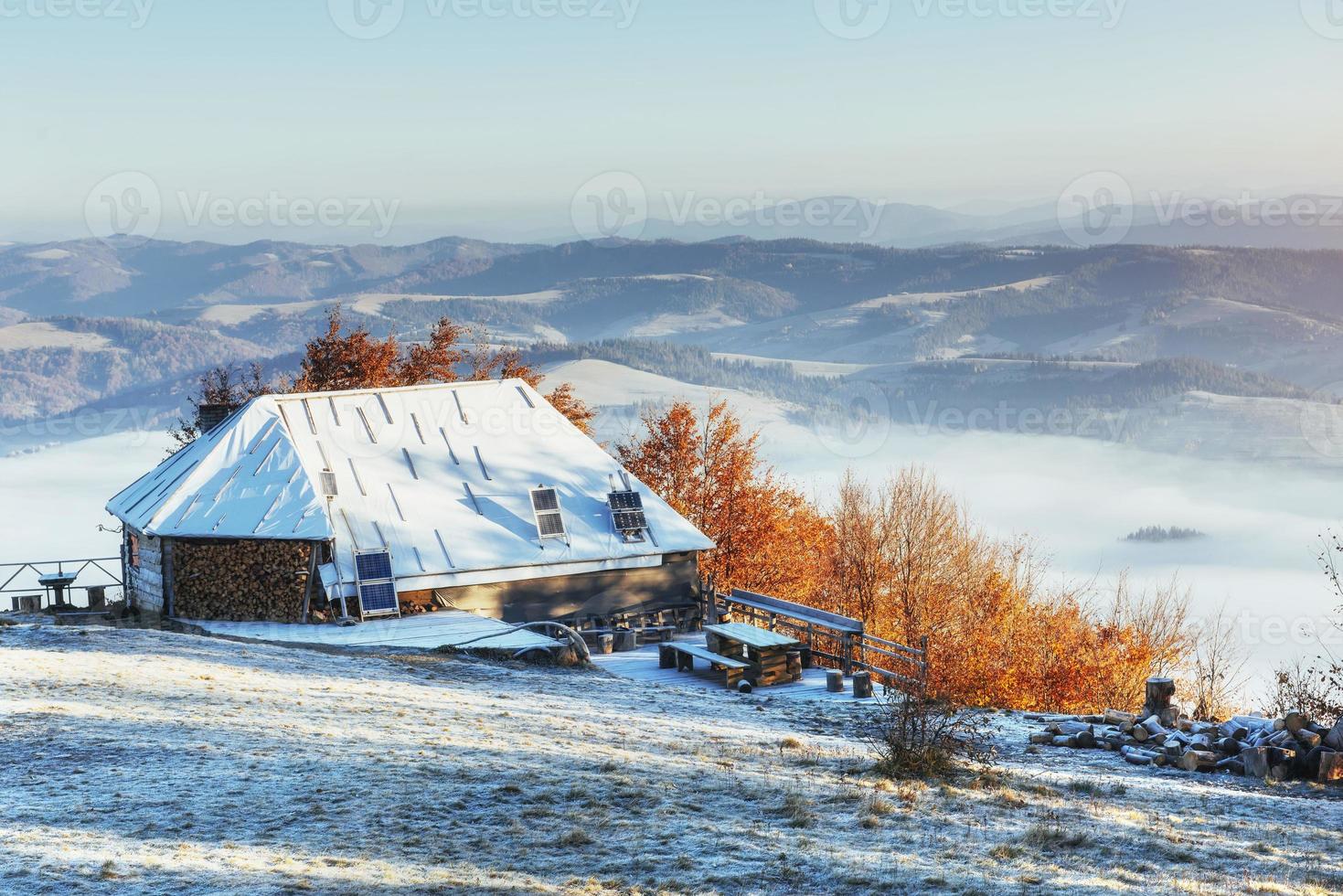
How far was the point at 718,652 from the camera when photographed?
2094 cm

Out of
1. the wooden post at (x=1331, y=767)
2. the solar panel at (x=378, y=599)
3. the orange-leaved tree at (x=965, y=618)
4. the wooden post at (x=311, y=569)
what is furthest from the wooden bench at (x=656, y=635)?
the orange-leaved tree at (x=965, y=618)

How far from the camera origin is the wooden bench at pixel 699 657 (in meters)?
20.1

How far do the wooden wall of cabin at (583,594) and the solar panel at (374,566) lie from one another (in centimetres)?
59

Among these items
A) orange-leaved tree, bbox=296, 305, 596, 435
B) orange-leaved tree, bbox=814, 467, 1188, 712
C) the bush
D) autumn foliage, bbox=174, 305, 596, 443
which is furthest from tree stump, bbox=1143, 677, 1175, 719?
orange-leaved tree, bbox=296, 305, 596, 435

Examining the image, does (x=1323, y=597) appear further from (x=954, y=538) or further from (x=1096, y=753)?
(x=1096, y=753)

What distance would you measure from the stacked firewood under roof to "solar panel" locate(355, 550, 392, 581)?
1200cm

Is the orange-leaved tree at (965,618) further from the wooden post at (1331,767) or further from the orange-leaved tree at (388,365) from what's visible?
the wooden post at (1331,767)

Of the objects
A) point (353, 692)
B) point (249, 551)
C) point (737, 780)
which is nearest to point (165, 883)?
point (737, 780)

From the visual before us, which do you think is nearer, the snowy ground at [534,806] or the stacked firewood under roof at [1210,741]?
the snowy ground at [534,806]

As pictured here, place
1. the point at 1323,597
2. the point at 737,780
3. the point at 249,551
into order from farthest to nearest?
the point at 1323,597 < the point at 249,551 < the point at 737,780

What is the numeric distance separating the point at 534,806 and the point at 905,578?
36.6 metres

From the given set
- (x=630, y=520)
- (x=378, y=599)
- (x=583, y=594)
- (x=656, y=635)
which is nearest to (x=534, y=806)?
(x=378, y=599)

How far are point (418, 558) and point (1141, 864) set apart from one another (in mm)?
16051

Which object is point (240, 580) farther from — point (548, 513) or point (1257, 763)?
point (1257, 763)
